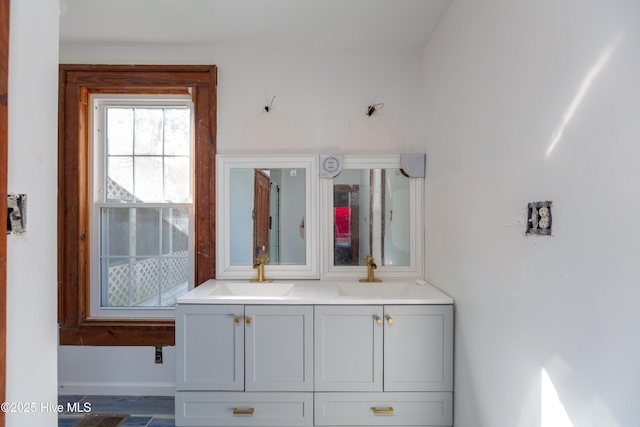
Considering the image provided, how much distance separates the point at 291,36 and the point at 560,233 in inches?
79.0

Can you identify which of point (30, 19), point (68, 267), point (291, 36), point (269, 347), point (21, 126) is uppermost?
point (291, 36)

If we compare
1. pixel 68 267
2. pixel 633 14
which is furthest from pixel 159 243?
pixel 633 14

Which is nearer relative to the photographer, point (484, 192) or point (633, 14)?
point (633, 14)

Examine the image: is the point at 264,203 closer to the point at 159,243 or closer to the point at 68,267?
the point at 159,243

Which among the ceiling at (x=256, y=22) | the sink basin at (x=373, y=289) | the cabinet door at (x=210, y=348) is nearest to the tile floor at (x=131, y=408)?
the cabinet door at (x=210, y=348)

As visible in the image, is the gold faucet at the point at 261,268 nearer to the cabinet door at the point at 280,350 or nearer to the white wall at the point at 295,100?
the cabinet door at the point at 280,350

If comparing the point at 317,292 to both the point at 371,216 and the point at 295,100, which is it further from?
the point at 295,100

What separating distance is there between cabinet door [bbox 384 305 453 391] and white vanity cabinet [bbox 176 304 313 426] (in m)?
0.46

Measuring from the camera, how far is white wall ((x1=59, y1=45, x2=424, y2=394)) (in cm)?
230

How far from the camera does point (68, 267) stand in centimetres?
230

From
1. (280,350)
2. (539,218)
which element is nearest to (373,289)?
(280,350)

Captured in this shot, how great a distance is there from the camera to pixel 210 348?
1.76 m

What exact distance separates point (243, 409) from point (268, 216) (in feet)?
4.01

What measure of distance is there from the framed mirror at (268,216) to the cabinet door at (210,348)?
54 centimetres
